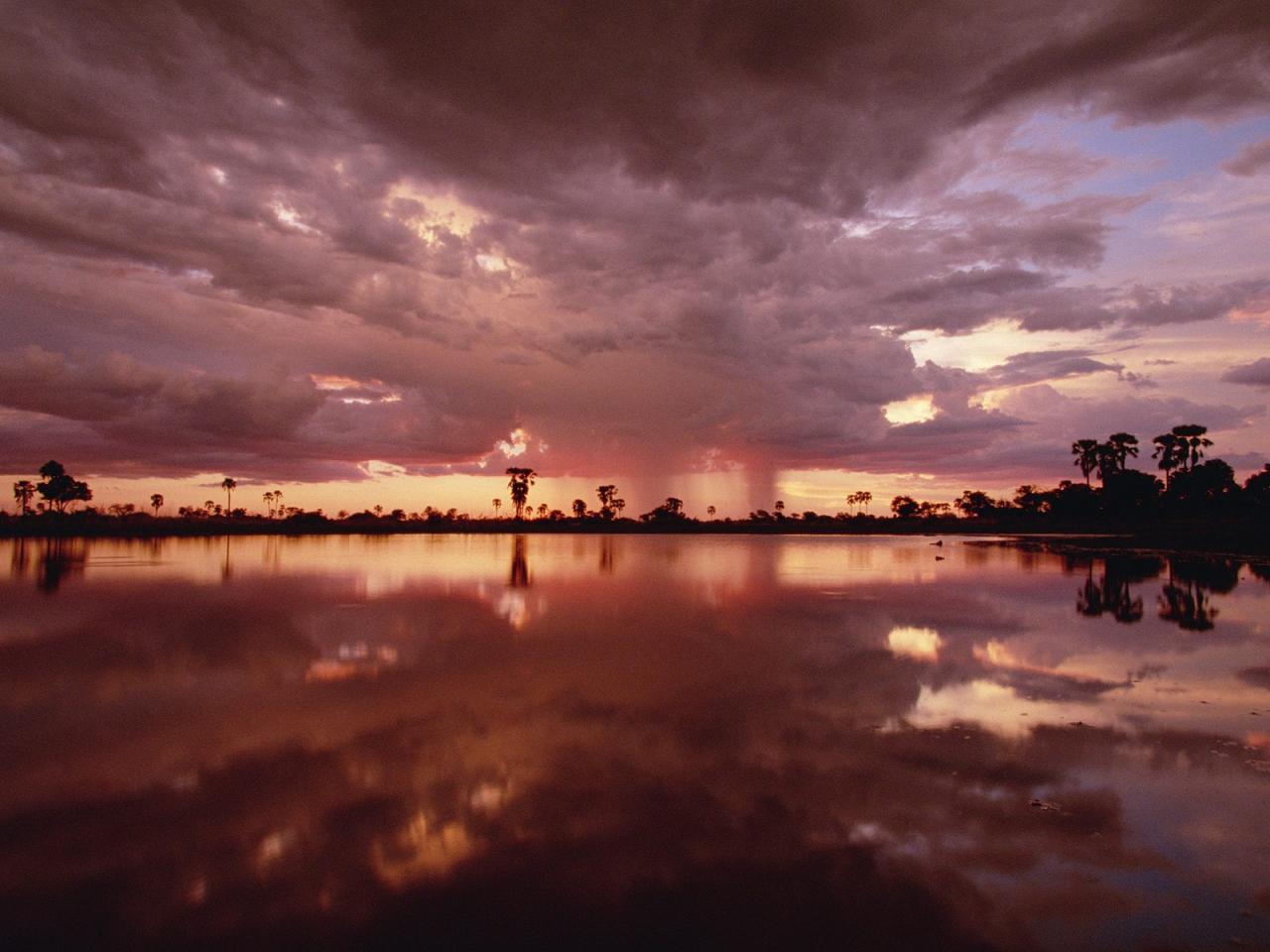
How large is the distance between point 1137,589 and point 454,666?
3382cm

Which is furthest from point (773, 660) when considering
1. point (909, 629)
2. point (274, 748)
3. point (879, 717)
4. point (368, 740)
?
point (274, 748)

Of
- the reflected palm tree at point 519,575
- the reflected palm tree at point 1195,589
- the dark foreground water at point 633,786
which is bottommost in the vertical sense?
the reflected palm tree at point 1195,589

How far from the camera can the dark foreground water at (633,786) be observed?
21.4 feet

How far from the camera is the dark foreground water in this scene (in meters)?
6.53

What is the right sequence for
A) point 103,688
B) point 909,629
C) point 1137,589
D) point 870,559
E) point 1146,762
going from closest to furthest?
point 1146,762 < point 103,688 < point 909,629 < point 1137,589 < point 870,559

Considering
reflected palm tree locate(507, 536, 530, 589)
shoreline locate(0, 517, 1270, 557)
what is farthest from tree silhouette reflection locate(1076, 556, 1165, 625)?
reflected palm tree locate(507, 536, 530, 589)

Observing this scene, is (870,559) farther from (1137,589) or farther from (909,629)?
(909,629)

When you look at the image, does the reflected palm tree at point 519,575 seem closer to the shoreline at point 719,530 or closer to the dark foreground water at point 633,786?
the dark foreground water at point 633,786

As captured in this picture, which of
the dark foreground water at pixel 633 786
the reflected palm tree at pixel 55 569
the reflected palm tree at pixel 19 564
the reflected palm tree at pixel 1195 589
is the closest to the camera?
the dark foreground water at pixel 633 786

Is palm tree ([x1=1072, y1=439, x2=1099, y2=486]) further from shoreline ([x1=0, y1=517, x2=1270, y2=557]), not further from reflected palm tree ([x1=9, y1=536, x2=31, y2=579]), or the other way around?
reflected palm tree ([x1=9, y1=536, x2=31, y2=579])

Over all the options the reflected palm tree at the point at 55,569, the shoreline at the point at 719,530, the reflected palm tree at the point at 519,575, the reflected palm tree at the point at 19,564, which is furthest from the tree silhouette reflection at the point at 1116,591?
the reflected palm tree at the point at 19,564

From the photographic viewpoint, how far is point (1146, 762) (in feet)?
34.4

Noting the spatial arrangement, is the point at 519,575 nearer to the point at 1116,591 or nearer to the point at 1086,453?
the point at 1116,591

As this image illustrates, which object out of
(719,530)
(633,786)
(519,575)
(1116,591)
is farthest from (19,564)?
(719,530)
